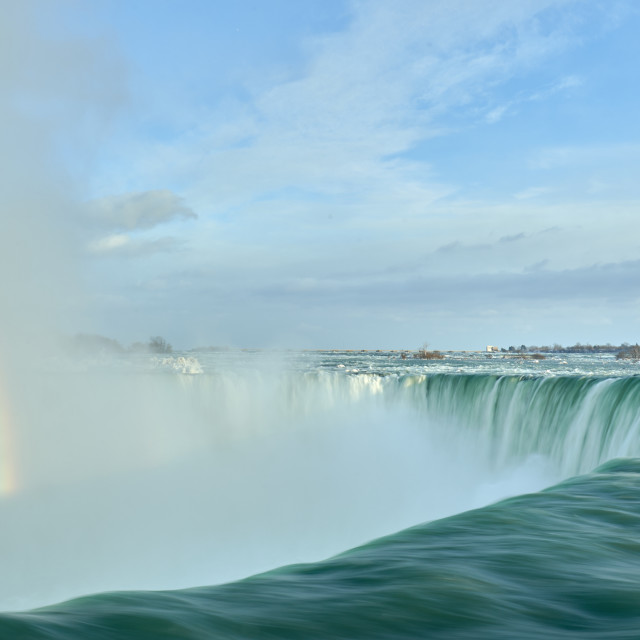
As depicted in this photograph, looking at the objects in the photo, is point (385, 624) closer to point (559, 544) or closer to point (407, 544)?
point (407, 544)

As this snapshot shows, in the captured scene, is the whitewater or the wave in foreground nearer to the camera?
the wave in foreground

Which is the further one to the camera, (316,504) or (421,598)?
(316,504)

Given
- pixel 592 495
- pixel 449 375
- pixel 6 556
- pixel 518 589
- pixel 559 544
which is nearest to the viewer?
pixel 518 589

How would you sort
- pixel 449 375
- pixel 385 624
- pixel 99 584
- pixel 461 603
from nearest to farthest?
pixel 385 624
pixel 461 603
pixel 99 584
pixel 449 375

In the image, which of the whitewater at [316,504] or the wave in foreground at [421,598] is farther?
the whitewater at [316,504]

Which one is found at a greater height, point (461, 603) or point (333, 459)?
point (461, 603)

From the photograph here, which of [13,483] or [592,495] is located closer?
[592,495]

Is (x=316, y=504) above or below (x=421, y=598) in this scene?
below

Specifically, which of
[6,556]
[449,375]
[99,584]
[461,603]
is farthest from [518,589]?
[449,375]
